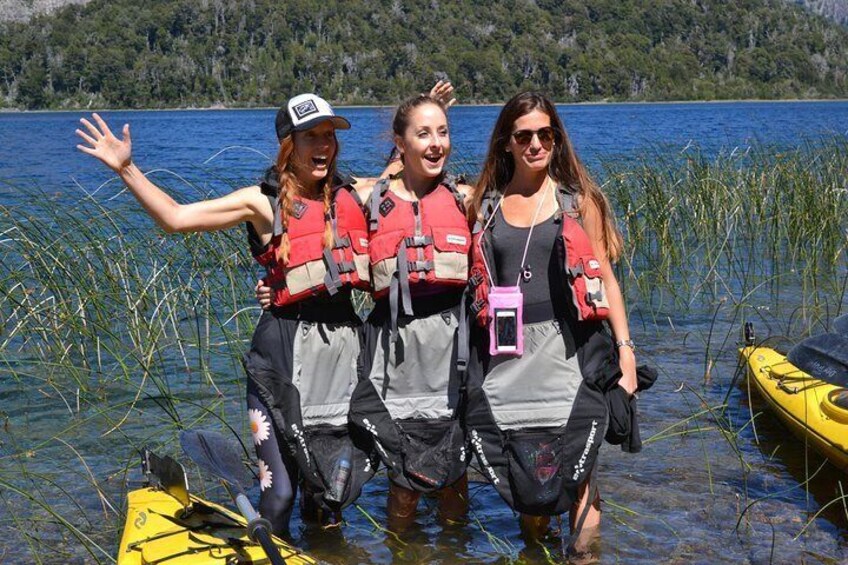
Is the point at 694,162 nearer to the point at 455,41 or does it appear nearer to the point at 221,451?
the point at 221,451

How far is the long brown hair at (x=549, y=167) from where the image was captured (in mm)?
3592

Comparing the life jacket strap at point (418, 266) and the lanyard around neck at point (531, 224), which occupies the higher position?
the lanyard around neck at point (531, 224)

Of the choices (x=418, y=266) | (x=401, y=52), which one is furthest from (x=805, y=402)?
(x=401, y=52)

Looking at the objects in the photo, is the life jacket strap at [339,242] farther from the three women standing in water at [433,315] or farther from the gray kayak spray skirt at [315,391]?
the gray kayak spray skirt at [315,391]

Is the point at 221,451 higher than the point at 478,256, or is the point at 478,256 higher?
the point at 478,256

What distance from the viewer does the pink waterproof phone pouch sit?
3492mm

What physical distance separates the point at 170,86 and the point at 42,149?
278ft

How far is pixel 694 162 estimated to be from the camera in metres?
9.80

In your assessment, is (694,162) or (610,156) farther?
(610,156)

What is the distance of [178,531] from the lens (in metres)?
3.35

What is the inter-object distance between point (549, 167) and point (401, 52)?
123 metres

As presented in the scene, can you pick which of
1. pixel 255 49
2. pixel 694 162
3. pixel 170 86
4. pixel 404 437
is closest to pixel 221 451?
pixel 404 437

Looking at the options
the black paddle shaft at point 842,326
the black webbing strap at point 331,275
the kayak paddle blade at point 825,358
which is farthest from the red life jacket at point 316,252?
the black paddle shaft at point 842,326

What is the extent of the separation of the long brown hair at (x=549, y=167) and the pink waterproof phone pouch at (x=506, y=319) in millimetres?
338
